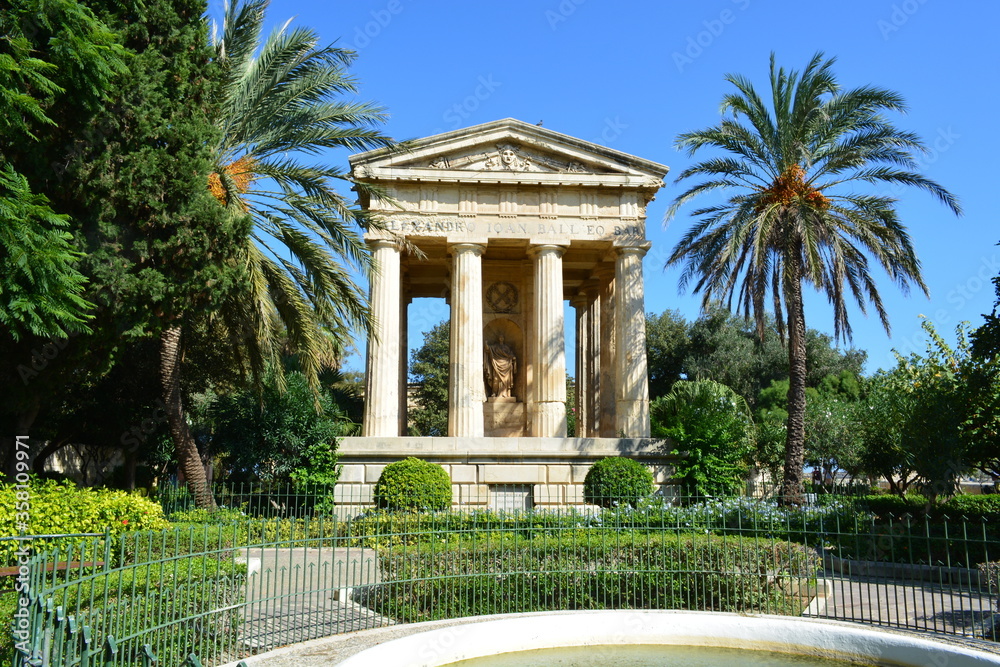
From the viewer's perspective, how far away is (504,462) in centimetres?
2216

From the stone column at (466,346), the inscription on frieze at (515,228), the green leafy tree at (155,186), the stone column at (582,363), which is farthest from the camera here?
the stone column at (582,363)

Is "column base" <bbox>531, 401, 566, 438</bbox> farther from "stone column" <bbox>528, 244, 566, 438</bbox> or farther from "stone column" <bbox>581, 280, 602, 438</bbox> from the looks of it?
"stone column" <bbox>581, 280, 602, 438</bbox>

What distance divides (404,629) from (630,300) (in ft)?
53.5

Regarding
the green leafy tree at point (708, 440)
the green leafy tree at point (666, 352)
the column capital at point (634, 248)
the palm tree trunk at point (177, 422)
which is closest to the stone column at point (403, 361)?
the column capital at point (634, 248)

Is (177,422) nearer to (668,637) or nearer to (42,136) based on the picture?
(42,136)

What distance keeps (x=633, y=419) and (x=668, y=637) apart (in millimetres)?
13958

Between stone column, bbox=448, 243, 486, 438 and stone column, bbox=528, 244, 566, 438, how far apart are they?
176 centimetres

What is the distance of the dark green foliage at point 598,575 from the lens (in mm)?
11195

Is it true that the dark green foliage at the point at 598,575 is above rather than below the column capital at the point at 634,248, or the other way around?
below

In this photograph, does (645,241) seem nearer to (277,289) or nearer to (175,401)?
(277,289)

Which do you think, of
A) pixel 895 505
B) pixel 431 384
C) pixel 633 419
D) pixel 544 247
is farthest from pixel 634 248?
pixel 431 384

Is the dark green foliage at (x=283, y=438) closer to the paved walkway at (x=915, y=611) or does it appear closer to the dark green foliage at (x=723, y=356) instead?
the paved walkway at (x=915, y=611)

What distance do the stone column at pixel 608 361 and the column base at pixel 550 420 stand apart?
1855mm

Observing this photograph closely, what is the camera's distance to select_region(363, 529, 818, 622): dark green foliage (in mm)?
11195
